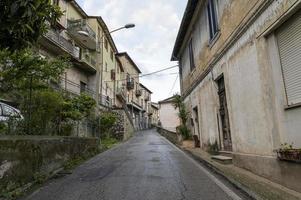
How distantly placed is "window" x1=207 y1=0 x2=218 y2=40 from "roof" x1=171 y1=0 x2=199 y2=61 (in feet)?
4.22

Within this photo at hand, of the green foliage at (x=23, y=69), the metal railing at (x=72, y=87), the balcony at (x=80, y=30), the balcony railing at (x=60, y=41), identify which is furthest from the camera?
the balcony at (x=80, y=30)

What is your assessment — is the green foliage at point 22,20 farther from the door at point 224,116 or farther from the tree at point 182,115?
the tree at point 182,115

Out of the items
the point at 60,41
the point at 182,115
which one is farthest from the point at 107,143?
the point at 60,41

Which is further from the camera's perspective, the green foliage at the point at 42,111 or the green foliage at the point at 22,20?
the green foliage at the point at 42,111

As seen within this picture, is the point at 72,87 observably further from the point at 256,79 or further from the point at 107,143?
the point at 256,79

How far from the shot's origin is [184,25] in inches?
672

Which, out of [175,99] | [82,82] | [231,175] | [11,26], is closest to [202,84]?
[175,99]

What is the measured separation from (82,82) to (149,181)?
24.2 meters

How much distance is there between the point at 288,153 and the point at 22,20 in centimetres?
548

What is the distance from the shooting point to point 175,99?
21.2 meters

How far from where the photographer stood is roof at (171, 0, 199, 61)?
1420 centimetres

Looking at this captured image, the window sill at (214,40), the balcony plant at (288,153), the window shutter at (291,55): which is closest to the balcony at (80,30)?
the window sill at (214,40)

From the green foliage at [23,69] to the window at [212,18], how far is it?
6.73 meters

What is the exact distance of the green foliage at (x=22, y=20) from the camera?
3.65 metres
